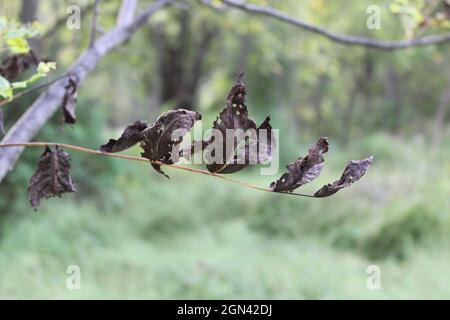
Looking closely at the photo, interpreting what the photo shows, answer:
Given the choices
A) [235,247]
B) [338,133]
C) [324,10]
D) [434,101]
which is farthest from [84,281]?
[434,101]

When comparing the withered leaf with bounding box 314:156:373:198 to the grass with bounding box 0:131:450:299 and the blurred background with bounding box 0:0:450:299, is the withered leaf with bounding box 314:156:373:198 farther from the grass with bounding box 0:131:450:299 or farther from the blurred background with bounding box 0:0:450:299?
the grass with bounding box 0:131:450:299

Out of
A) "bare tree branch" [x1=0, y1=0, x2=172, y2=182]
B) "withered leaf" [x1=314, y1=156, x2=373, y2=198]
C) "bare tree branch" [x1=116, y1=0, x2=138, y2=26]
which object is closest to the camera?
"withered leaf" [x1=314, y1=156, x2=373, y2=198]

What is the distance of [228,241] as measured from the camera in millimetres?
6473

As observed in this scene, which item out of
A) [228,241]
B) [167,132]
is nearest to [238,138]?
[167,132]

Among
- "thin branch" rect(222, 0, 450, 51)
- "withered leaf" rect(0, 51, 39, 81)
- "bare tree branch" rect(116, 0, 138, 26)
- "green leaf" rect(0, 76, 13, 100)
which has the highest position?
"thin branch" rect(222, 0, 450, 51)

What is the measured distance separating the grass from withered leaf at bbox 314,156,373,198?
3902 mm

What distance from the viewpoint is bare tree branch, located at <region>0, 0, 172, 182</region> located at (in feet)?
4.78

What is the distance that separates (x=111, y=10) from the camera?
8.18 meters

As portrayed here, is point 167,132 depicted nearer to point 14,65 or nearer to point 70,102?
point 70,102

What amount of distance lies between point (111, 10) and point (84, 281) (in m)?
4.43

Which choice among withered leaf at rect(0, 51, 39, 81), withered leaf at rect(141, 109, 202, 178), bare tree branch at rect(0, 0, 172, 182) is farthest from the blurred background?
withered leaf at rect(141, 109, 202, 178)
